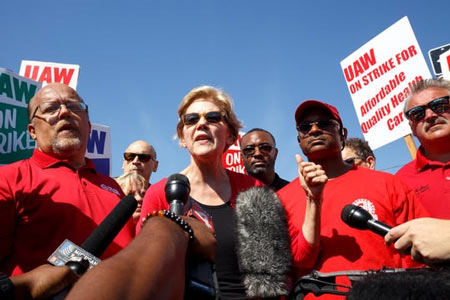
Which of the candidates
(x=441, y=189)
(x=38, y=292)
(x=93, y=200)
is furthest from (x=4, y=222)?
(x=441, y=189)

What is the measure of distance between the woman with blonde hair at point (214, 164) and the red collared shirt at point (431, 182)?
115 centimetres

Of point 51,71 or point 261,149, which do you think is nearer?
point 261,149

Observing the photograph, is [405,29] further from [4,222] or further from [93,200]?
[4,222]

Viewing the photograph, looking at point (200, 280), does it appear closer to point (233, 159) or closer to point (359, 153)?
point (359, 153)

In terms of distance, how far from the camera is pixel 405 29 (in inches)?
239

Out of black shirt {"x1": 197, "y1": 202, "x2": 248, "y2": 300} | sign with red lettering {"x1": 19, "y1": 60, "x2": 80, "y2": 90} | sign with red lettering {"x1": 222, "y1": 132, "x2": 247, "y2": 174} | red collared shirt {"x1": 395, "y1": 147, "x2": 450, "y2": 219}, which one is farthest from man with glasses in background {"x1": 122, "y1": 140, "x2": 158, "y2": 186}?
red collared shirt {"x1": 395, "y1": 147, "x2": 450, "y2": 219}

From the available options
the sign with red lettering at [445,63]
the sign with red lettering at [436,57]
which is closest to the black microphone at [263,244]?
the sign with red lettering at [445,63]

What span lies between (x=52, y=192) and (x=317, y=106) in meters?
1.91

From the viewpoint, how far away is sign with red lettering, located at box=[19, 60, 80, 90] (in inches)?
289

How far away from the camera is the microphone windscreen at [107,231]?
1640mm

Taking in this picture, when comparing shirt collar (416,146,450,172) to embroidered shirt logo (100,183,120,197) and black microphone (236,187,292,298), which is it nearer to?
black microphone (236,187,292,298)

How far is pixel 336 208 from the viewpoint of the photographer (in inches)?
105

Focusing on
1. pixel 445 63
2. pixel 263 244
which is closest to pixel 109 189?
pixel 263 244

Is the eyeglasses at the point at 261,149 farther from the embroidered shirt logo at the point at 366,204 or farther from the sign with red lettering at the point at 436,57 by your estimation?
the sign with red lettering at the point at 436,57
